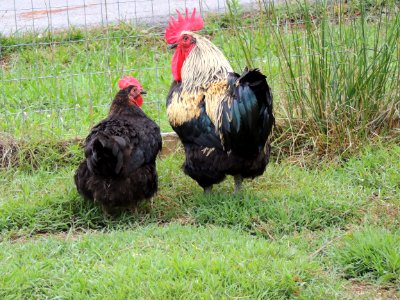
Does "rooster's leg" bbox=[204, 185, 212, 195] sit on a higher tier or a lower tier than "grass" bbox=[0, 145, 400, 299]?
higher

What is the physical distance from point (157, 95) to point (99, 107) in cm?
65

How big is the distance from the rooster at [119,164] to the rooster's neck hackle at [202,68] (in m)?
0.54

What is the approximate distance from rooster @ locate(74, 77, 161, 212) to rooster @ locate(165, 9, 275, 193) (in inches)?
14.0

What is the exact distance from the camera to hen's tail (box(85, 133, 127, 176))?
17.8ft

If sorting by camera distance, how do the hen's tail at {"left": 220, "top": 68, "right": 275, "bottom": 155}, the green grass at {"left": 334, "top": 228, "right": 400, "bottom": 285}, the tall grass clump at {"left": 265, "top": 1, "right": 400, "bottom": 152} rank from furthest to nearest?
the tall grass clump at {"left": 265, "top": 1, "right": 400, "bottom": 152} < the hen's tail at {"left": 220, "top": 68, "right": 275, "bottom": 155} < the green grass at {"left": 334, "top": 228, "right": 400, "bottom": 285}

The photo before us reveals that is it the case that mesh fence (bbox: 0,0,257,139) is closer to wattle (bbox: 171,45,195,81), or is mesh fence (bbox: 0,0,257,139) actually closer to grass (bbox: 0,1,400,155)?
grass (bbox: 0,1,400,155)

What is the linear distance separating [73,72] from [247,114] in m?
3.48

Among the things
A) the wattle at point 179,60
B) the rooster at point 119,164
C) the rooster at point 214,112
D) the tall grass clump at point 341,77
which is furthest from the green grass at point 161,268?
the tall grass clump at point 341,77

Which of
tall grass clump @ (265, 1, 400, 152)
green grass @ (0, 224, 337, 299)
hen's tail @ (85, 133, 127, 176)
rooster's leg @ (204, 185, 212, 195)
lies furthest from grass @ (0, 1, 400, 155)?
green grass @ (0, 224, 337, 299)

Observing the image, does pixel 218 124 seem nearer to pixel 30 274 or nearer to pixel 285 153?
pixel 285 153

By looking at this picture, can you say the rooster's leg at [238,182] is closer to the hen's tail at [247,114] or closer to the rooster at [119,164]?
the hen's tail at [247,114]

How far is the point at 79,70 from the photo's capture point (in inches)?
333

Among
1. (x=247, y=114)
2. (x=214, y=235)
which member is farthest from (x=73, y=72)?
(x=214, y=235)

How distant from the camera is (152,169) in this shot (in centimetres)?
597
